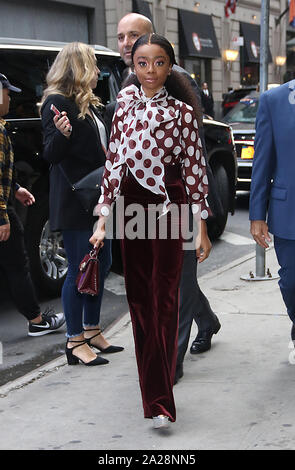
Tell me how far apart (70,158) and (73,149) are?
0.07 m

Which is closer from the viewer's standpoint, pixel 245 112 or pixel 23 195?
pixel 23 195

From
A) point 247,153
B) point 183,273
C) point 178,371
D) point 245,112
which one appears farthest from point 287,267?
point 245,112

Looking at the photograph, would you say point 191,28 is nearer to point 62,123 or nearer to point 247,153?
point 247,153

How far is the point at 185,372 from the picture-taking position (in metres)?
4.30

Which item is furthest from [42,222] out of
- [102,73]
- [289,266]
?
[289,266]

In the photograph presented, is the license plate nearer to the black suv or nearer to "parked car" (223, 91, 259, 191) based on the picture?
"parked car" (223, 91, 259, 191)

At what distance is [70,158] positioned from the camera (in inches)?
177

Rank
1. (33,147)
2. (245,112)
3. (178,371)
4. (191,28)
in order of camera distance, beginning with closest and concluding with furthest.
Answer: (178,371) → (33,147) → (245,112) → (191,28)

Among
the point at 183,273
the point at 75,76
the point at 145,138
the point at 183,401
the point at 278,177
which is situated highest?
the point at 75,76

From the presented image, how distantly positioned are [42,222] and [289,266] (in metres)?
2.69

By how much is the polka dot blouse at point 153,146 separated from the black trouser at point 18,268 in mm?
1903

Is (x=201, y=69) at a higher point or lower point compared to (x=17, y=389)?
higher

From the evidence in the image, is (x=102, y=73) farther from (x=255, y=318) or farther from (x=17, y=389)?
(x=17, y=389)

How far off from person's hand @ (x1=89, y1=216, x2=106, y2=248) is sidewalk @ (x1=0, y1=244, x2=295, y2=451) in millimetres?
873
